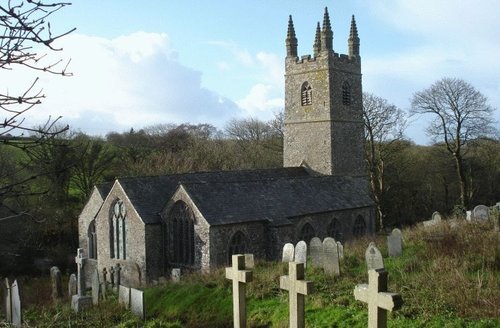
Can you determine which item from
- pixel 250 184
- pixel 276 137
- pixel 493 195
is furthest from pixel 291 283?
pixel 276 137

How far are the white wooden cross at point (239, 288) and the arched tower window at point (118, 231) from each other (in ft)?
43.8

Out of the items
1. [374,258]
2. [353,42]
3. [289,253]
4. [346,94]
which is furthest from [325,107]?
[374,258]

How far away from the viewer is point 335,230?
25422 mm

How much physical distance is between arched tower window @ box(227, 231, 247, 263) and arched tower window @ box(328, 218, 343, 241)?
6020 mm

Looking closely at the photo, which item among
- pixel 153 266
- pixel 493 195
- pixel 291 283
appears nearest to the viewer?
pixel 291 283

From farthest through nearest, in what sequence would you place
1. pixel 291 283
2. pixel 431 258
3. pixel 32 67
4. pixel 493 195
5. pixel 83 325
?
1. pixel 493 195
2. pixel 431 258
3. pixel 83 325
4. pixel 291 283
5. pixel 32 67

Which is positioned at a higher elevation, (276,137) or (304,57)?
(304,57)

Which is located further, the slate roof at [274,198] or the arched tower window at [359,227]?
the arched tower window at [359,227]

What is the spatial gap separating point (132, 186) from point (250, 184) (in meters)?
5.47

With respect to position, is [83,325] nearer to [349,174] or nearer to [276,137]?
[349,174]

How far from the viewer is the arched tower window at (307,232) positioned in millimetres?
23312

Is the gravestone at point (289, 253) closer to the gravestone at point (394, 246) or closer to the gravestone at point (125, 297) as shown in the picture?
the gravestone at point (394, 246)

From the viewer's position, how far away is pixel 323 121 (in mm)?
30156

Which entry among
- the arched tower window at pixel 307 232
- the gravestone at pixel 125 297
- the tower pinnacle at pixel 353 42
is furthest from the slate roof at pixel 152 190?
the tower pinnacle at pixel 353 42
